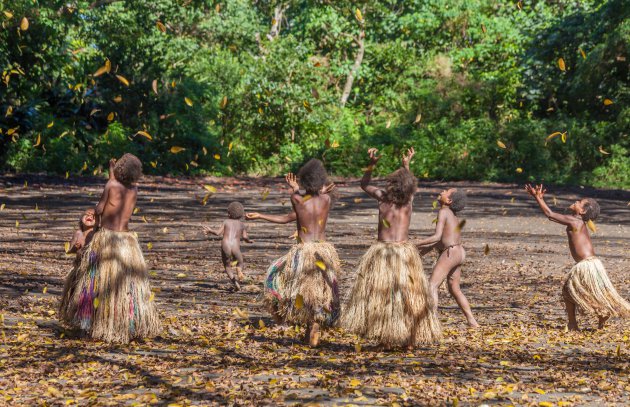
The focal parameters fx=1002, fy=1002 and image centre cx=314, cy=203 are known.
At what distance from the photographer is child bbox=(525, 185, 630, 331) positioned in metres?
8.41

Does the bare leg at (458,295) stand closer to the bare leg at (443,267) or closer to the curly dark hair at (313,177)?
the bare leg at (443,267)

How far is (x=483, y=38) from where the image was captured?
1586 inches

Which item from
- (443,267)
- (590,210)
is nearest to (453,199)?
(443,267)

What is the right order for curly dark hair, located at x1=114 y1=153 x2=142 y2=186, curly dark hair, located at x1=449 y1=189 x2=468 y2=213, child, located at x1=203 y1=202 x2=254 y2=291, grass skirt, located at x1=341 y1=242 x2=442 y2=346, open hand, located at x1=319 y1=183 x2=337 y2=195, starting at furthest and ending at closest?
1. child, located at x1=203 y1=202 x2=254 y2=291
2. curly dark hair, located at x1=449 y1=189 x2=468 y2=213
3. open hand, located at x1=319 y1=183 x2=337 y2=195
4. curly dark hair, located at x1=114 y1=153 x2=142 y2=186
5. grass skirt, located at x1=341 y1=242 x2=442 y2=346

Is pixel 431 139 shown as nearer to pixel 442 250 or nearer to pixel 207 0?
pixel 207 0

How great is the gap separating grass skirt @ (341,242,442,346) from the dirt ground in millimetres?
146

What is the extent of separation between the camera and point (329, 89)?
135ft

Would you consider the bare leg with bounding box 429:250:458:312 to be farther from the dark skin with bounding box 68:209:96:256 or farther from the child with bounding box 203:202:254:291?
the dark skin with bounding box 68:209:96:256

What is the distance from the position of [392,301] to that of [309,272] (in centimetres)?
70

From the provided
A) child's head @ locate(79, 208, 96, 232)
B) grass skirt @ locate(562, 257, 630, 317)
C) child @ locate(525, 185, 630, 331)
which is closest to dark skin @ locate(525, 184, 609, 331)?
child @ locate(525, 185, 630, 331)

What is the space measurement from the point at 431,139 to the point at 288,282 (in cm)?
2773

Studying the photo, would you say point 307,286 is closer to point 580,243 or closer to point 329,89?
point 580,243

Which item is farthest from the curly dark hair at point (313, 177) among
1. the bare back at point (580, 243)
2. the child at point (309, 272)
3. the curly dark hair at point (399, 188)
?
the bare back at point (580, 243)

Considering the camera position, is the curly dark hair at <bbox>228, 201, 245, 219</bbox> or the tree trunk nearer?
the curly dark hair at <bbox>228, 201, 245, 219</bbox>
